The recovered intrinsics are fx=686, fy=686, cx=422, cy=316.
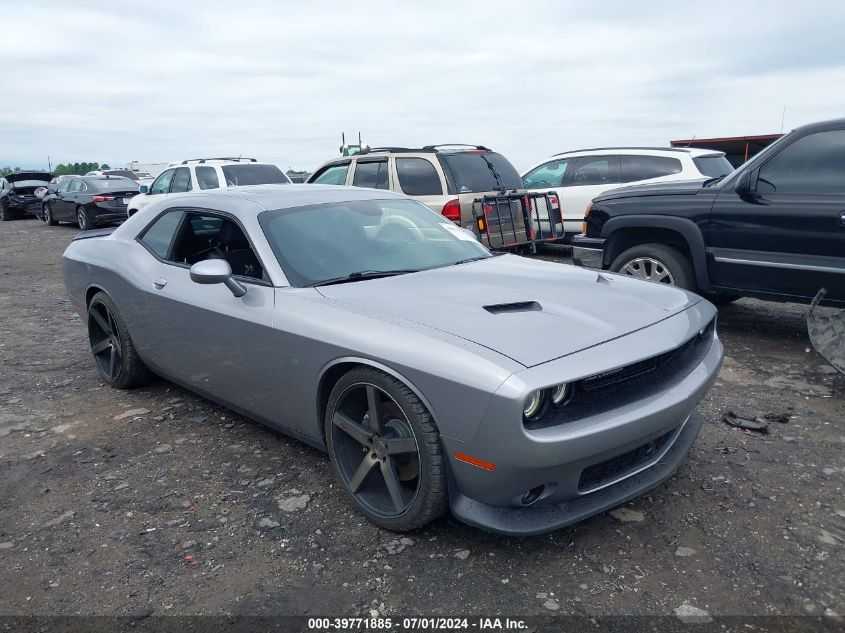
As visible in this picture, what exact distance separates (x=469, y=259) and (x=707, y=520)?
1885 mm

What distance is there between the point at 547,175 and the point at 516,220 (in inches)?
109

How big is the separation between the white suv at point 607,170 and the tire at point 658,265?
364 centimetres

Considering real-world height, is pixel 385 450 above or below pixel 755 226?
below

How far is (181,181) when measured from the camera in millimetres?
13273

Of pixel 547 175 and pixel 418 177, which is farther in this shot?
pixel 547 175

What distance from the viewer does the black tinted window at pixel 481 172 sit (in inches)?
359

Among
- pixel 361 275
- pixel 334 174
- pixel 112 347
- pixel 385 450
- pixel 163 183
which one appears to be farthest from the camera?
pixel 163 183

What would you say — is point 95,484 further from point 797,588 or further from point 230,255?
point 797,588

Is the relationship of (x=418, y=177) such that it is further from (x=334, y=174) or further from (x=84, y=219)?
(x=84, y=219)

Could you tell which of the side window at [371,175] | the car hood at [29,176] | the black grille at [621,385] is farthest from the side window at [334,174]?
the car hood at [29,176]

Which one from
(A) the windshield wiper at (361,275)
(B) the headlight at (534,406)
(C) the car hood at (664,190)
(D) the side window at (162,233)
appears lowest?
(B) the headlight at (534,406)

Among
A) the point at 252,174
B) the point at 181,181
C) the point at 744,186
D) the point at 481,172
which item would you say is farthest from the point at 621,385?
the point at 181,181

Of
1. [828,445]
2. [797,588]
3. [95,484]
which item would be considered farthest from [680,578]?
[95,484]

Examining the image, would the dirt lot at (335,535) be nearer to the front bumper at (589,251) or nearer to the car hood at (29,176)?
the front bumper at (589,251)
